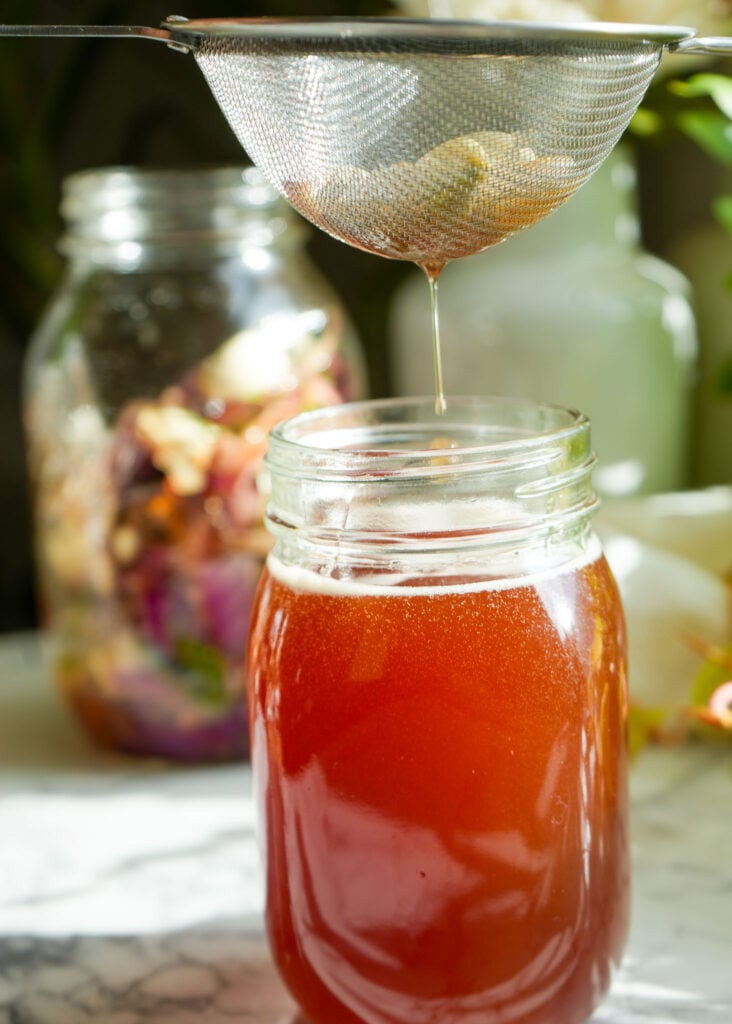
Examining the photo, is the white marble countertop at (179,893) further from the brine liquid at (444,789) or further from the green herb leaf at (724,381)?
the green herb leaf at (724,381)

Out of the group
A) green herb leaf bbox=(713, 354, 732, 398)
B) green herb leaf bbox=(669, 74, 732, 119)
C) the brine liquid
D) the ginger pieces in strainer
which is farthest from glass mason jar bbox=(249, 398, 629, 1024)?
green herb leaf bbox=(713, 354, 732, 398)

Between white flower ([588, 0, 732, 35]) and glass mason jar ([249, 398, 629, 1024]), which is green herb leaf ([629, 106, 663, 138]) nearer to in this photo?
white flower ([588, 0, 732, 35])

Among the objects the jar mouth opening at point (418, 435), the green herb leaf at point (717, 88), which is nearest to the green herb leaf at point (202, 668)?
the jar mouth opening at point (418, 435)

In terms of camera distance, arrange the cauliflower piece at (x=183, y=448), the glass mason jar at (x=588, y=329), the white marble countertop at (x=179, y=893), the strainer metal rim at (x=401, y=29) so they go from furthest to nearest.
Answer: the glass mason jar at (x=588, y=329) < the cauliflower piece at (x=183, y=448) < the white marble countertop at (x=179, y=893) < the strainer metal rim at (x=401, y=29)

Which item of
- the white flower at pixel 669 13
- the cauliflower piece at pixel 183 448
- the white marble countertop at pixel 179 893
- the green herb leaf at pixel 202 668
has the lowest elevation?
the white marble countertop at pixel 179 893

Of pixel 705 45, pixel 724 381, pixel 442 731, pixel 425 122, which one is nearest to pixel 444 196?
pixel 425 122

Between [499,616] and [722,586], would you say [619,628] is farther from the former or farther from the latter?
[722,586]

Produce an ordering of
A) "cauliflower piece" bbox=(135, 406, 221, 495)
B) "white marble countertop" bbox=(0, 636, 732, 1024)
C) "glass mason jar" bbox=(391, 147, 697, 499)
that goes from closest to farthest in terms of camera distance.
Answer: "white marble countertop" bbox=(0, 636, 732, 1024), "cauliflower piece" bbox=(135, 406, 221, 495), "glass mason jar" bbox=(391, 147, 697, 499)
